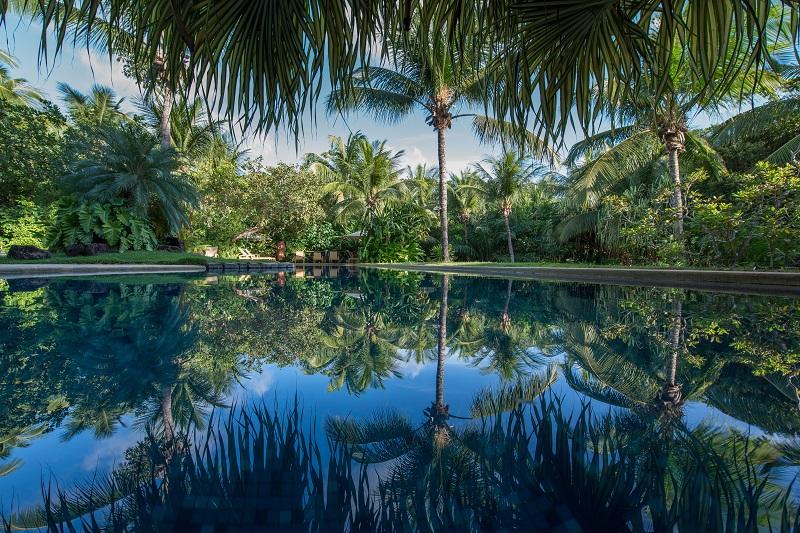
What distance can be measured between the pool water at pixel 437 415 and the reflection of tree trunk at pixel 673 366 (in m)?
0.02

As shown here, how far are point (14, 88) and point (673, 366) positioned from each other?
94.8 ft

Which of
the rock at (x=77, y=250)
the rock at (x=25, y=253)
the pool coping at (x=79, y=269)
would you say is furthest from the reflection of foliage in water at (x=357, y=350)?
the rock at (x=77, y=250)

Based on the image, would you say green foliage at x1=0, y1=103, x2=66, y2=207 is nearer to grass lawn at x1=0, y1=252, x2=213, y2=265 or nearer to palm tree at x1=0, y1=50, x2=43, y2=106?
grass lawn at x1=0, y1=252, x2=213, y2=265

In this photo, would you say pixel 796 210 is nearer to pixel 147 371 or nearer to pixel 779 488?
pixel 779 488

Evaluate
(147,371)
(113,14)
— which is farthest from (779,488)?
(113,14)

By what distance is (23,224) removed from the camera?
1283 centimetres

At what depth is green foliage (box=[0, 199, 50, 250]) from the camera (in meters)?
12.6

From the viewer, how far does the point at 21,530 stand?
75 cm

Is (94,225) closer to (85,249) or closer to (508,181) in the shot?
(85,249)

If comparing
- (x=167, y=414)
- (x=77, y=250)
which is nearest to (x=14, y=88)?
(x=77, y=250)

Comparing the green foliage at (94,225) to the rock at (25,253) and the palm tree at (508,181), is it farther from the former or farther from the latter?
the palm tree at (508,181)

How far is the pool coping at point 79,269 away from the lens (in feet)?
25.4

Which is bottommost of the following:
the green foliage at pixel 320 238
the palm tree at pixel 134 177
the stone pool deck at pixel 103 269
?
the stone pool deck at pixel 103 269

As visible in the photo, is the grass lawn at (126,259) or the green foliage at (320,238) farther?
the green foliage at (320,238)
